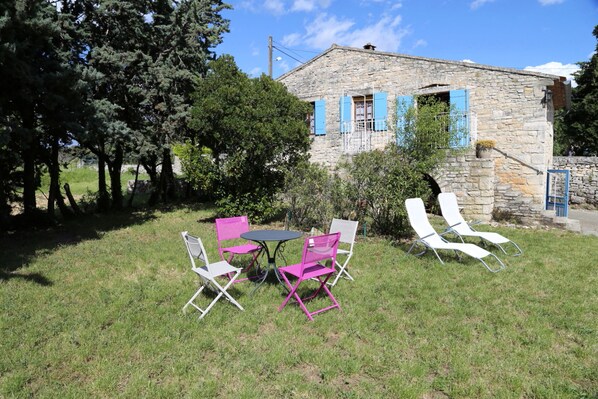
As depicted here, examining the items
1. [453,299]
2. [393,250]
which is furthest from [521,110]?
[453,299]

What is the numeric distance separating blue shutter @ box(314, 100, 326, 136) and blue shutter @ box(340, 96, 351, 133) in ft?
2.54

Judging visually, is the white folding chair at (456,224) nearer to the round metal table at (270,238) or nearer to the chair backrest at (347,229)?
the chair backrest at (347,229)

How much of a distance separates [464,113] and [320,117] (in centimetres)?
508

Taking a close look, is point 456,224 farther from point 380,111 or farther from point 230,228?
point 380,111

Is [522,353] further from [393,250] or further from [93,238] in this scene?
[93,238]

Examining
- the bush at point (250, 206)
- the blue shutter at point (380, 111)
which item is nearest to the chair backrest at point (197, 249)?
the bush at point (250, 206)

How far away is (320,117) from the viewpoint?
14.3 meters

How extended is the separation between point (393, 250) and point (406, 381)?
4.31 m

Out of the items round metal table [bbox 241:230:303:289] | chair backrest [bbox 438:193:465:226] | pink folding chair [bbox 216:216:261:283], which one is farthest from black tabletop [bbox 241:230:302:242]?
chair backrest [bbox 438:193:465:226]

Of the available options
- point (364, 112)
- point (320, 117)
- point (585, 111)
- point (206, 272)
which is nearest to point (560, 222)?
point (364, 112)

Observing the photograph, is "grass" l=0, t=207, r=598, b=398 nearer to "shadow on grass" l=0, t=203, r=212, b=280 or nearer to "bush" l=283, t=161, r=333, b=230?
"shadow on grass" l=0, t=203, r=212, b=280

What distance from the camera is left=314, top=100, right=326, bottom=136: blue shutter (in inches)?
A: 558

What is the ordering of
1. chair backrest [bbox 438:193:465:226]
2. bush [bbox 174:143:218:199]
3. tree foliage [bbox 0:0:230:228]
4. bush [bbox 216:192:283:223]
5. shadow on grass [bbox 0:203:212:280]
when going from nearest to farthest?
shadow on grass [bbox 0:203:212:280] → chair backrest [bbox 438:193:465:226] → tree foliage [bbox 0:0:230:228] → bush [bbox 174:143:218:199] → bush [bbox 216:192:283:223]

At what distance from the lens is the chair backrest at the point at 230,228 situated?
18.4ft
